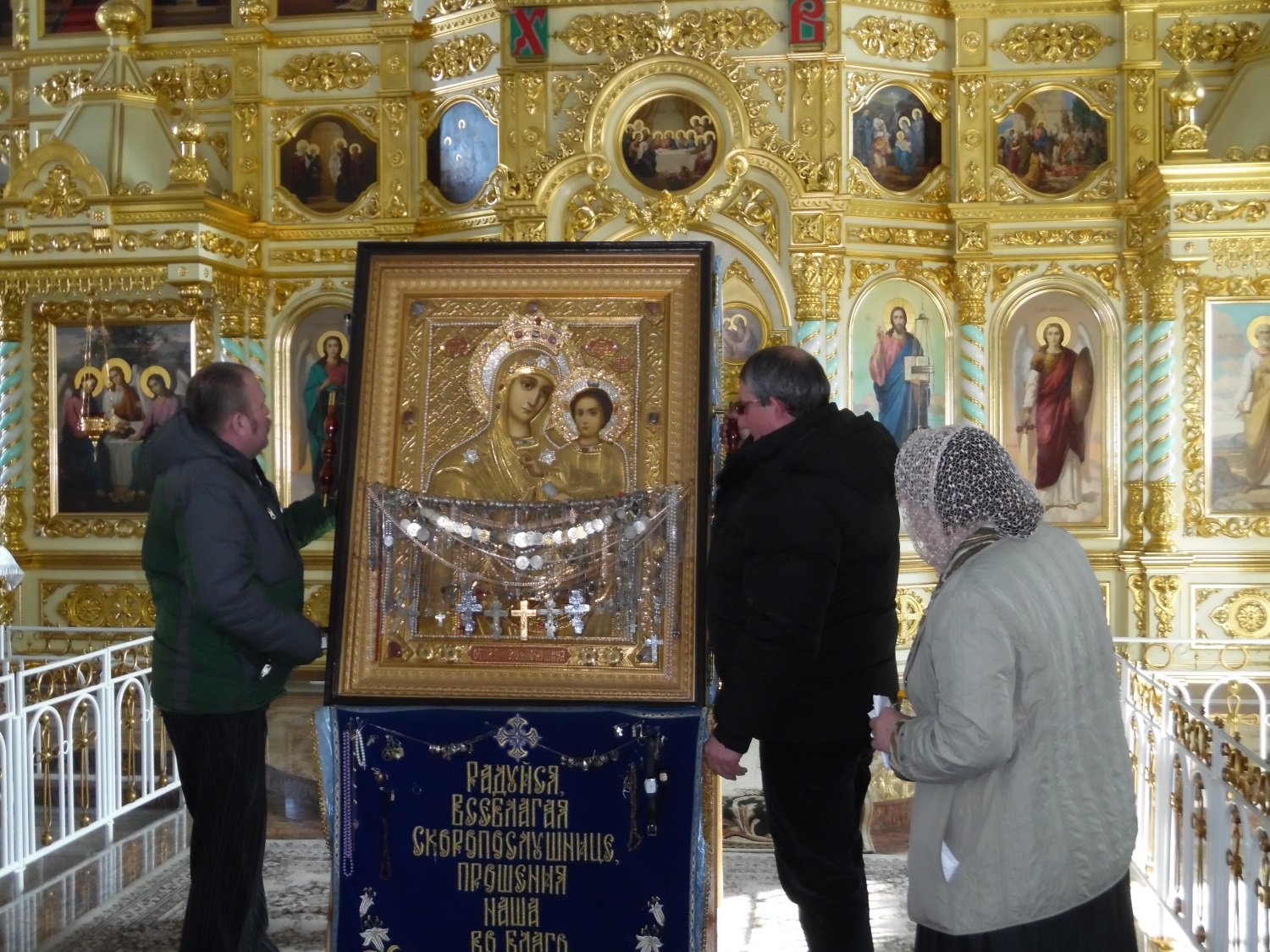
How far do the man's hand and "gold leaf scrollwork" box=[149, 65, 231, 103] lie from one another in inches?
390

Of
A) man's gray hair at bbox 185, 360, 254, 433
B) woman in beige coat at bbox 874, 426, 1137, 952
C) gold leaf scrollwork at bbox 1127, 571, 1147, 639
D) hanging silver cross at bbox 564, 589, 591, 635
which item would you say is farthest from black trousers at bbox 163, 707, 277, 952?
gold leaf scrollwork at bbox 1127, 571, 1147, 639

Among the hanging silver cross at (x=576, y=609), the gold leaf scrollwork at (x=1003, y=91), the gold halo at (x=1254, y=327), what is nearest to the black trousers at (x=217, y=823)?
the hanging silver cross at (x=576, y=609)

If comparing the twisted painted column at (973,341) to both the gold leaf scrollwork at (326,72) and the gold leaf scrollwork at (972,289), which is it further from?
the gold leaf scrollwork at (326,72)

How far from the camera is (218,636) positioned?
354cm

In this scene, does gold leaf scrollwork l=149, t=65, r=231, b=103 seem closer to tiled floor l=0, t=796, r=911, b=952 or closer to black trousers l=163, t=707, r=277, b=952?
tiled floor l=0, t=796, r=911, b=952

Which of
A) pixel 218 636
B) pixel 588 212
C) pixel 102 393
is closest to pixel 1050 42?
pixel 588 212

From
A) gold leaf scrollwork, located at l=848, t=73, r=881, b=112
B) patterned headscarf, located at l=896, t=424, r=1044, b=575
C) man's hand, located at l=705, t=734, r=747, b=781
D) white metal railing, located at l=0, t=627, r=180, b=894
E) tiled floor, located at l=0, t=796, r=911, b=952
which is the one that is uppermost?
gold leaf scrollwork, located at l=848, t=73, r=881, b=112

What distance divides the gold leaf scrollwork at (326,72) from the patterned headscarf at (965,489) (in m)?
9.93

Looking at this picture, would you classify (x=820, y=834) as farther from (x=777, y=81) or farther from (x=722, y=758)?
(x=777, y=81)

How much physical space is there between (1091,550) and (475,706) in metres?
8.06

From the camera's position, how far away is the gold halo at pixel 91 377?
438 inches

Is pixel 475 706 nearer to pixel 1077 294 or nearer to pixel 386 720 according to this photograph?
pixel 386 720

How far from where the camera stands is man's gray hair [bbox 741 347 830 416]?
3.31 m

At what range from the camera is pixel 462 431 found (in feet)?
12.7
